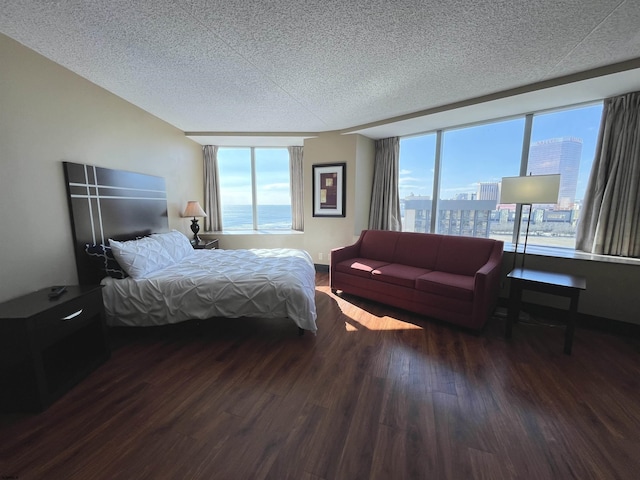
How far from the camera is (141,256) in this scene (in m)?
2.56

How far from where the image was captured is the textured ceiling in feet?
5.22

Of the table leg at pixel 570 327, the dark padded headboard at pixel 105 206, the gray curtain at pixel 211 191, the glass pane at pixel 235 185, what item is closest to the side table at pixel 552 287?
the table leg at pixel 570 327

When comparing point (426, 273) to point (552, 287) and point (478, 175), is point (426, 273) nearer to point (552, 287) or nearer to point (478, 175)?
point (552, 287)

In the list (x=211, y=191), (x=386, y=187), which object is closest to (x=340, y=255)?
(x=386, y=187)

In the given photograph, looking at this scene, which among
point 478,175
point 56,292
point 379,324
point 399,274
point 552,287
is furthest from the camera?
point 478,175

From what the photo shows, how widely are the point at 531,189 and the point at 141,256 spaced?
405 cm

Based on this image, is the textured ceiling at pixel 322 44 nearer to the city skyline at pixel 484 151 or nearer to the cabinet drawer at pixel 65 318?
the city skyline at pixel 484 151

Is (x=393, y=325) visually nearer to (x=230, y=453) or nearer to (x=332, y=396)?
(x=332, y=396)

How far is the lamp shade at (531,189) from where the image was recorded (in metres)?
2.45

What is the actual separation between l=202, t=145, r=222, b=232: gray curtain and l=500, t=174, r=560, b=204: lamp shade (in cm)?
477

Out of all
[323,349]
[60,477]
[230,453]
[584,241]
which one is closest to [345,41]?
[323,349]

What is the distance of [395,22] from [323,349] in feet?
8.55

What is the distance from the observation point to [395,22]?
170 cm

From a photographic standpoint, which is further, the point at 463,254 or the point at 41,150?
the point at 463,254
